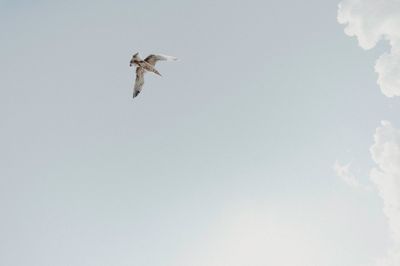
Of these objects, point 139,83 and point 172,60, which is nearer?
point 172,60

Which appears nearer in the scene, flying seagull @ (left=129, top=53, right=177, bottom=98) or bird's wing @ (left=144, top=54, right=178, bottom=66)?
bird's wing @ (left=144, top=54, right=178, bottom=66)

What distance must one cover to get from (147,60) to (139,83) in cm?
235

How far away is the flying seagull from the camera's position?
126ft

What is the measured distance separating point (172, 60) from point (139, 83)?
4.60 meters

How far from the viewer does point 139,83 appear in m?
40.7

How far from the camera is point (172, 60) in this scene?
37.2 m

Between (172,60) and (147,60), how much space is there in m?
2.71

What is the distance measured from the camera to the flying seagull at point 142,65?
38.5m

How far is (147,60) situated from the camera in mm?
39062

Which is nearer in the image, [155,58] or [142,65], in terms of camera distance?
[155,58]

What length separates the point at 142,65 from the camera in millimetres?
39688

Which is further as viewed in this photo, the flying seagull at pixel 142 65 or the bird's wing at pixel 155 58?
the flying seagull at pixel 142 65
